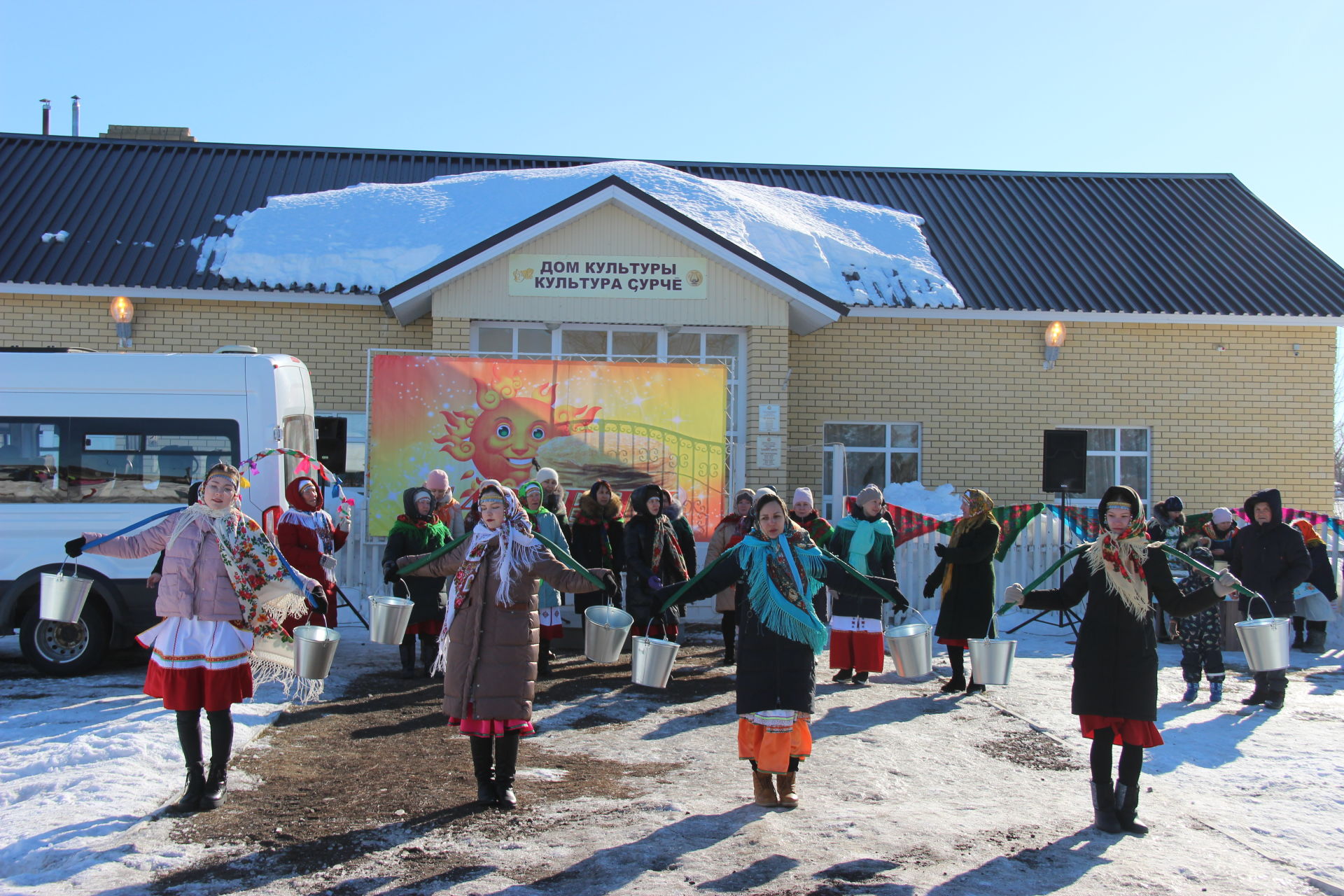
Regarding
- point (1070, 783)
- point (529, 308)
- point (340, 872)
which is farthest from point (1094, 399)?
point (340, 872)

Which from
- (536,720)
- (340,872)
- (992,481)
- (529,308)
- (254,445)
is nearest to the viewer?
(340,872)

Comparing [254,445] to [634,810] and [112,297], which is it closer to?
[634,810]

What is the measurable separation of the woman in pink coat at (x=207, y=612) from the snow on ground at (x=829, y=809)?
1.36 ft

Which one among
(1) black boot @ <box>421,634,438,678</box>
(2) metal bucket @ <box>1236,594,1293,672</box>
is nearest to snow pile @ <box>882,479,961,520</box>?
(1) black boot @ <box>421,634,438,678</box>

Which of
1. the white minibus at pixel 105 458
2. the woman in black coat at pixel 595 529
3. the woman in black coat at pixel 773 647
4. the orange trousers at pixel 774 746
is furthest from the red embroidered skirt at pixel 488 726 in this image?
the woman in black coat at pixel 595 529

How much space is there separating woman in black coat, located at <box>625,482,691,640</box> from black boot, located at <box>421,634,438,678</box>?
159cm

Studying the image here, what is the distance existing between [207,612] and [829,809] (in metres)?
3.16

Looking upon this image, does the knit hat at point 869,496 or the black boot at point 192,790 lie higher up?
the knit hat at point 869,496

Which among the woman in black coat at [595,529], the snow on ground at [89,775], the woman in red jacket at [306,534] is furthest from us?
the woman in black coat at [595,529]

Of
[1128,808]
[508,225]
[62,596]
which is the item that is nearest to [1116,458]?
[508,225]

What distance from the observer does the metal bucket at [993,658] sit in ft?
21.2

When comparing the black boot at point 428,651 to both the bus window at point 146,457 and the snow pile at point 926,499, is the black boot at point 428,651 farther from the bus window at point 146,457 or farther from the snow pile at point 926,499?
the snow pile at point 926,499

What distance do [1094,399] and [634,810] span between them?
40.9 feet

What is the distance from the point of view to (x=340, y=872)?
14.9ft
